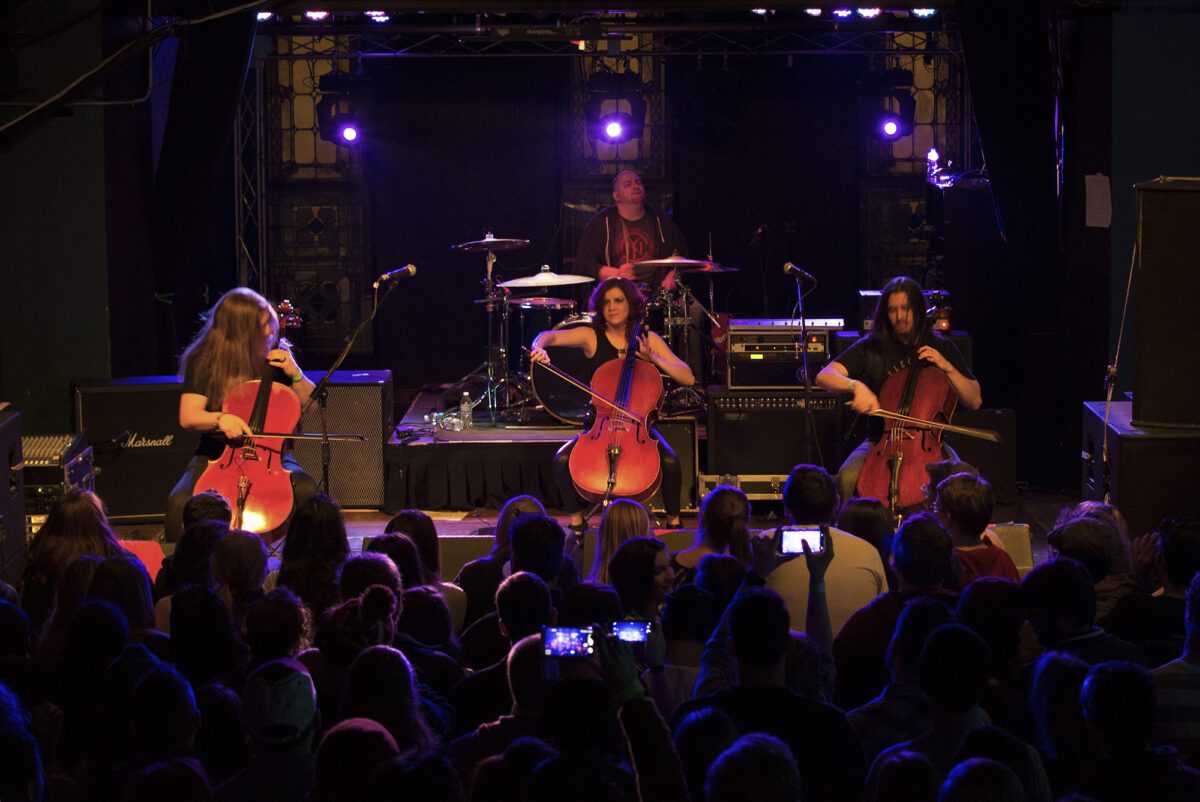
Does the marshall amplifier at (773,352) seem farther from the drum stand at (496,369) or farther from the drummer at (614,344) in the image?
the drum stand at (496,369)

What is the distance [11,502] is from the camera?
684cm

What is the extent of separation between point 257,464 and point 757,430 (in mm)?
3507

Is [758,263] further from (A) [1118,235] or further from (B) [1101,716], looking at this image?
(B) [1101,716]

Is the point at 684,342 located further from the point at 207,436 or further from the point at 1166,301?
the point at 207,436

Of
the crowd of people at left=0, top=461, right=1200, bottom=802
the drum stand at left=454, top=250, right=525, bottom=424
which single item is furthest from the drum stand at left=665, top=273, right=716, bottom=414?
the crowd of people at left=0, top=461, right=1200, bottom=802

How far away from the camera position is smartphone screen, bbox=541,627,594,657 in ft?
10.6

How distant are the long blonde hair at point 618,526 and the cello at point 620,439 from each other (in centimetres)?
211

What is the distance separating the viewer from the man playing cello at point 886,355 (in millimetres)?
7211

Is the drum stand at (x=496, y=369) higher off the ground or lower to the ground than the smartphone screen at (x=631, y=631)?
higher

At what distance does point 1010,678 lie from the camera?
3.86 meters

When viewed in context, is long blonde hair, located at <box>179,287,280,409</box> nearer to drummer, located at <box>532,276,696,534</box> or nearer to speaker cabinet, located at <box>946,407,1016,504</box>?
drummer, located at <box>532,276,696,534</box>

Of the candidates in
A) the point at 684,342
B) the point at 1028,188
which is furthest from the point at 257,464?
the point at 1028,188

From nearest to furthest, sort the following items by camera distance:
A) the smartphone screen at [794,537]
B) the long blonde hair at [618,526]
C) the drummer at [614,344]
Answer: the smartphone screen at [794,537] < the long blonde hair at [618,526] < the drummer at [614,344]

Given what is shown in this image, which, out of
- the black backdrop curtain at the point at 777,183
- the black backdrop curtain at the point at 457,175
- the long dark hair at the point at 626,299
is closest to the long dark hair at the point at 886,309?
the long dark hair at the point at 626,299
